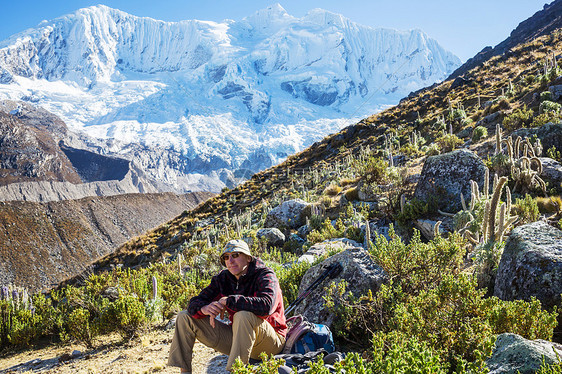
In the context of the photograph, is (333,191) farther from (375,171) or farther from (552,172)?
(552,172)

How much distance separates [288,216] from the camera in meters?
12.7

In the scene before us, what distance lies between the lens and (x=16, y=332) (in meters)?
6.56

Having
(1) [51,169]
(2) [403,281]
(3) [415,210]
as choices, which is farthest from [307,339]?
(1) [51,169]

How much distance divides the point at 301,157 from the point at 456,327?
27451mm

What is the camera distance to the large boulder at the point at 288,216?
12406 millimetres

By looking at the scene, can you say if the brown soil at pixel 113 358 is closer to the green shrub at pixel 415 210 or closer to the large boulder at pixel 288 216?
the green shrub at pixel 415 210

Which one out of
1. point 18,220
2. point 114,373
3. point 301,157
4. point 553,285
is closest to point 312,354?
point 553,285

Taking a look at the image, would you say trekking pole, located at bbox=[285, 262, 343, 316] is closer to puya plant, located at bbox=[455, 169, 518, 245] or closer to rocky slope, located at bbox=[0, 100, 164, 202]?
puya plant, located at bbox=[455, 169, 518, 245]

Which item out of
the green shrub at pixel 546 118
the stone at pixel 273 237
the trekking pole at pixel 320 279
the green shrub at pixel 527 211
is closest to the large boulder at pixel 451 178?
the green shrub at pixel 527 211

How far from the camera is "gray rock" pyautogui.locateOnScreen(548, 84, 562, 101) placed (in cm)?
1238

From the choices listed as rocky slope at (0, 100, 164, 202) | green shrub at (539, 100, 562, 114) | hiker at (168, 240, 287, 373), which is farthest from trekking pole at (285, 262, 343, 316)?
rocky slope at (0, 100, 164, 202)

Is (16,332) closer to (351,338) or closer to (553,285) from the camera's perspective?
(351,338)

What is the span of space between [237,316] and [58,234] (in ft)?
143

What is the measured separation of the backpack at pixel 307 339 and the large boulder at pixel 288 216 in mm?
8935
